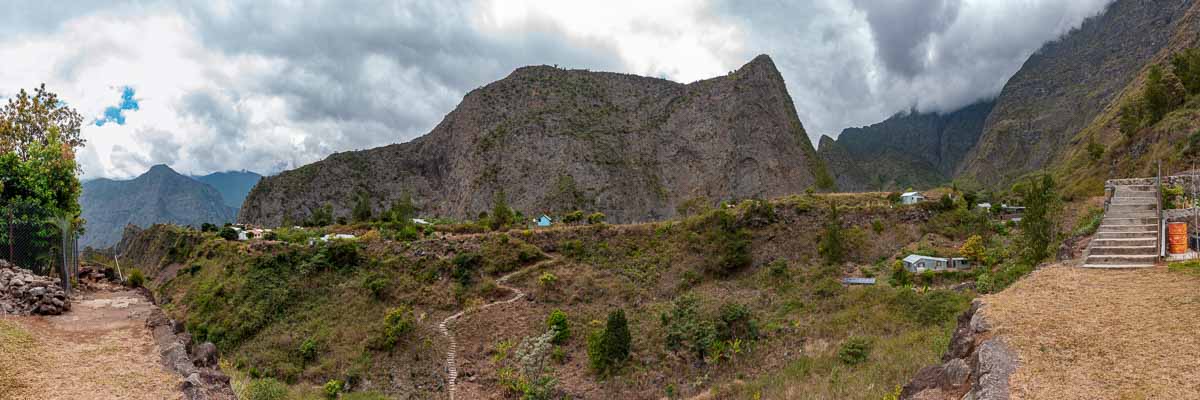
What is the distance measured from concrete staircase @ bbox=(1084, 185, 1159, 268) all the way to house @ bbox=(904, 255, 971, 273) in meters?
9.83

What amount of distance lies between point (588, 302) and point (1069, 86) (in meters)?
129

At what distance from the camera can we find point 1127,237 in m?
11.3

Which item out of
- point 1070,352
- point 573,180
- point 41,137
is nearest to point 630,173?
point 573,180

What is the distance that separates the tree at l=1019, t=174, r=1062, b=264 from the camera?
14.8 m

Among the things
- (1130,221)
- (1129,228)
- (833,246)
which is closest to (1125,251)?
(1129,228)

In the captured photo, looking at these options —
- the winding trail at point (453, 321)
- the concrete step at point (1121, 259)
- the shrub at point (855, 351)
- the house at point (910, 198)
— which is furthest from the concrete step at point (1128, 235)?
the house at point (910, 198)

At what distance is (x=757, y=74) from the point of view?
274ft

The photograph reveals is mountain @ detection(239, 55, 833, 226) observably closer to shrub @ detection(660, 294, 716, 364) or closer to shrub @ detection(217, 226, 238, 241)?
shrub @ detection(217, 226, 238, 241)

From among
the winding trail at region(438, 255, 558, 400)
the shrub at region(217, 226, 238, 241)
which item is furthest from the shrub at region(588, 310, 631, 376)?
the shrub at region(217, 226, 238, 241)

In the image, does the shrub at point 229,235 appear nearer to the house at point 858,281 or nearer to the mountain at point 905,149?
the house at point 858,281

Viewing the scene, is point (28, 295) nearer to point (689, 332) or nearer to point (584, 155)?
point (689, 332)

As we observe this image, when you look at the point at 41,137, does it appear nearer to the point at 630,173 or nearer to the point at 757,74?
the point at 630,173

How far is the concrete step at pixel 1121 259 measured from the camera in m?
10.1

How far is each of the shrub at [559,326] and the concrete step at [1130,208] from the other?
18.7m
